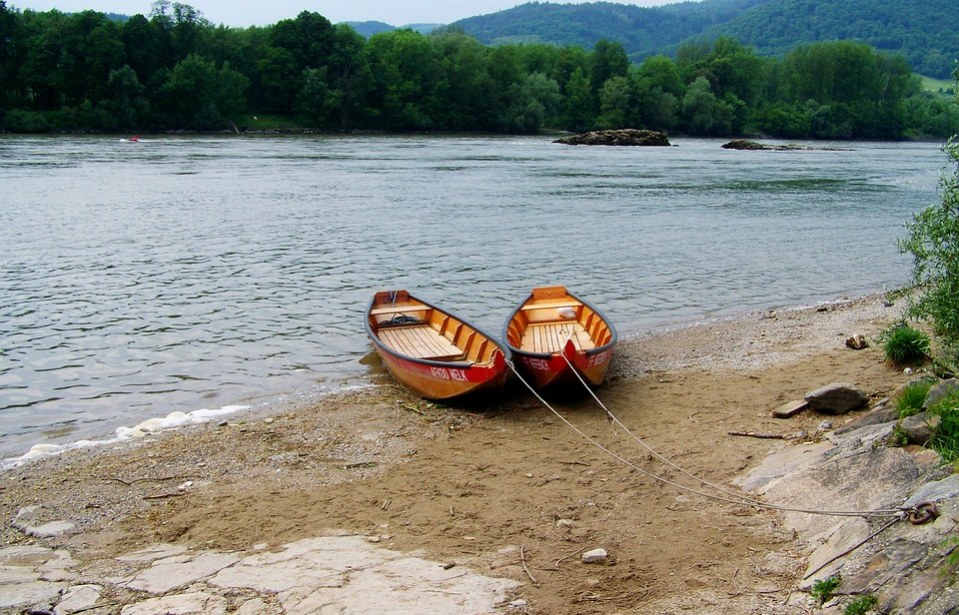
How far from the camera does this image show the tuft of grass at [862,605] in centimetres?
460

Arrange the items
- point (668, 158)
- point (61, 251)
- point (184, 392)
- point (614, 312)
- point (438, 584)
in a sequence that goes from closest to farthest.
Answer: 1. point (438, 584)
2. point (184, 392)
3. point (614, 312)
4. point (61, 251)
5. point (668, 158)

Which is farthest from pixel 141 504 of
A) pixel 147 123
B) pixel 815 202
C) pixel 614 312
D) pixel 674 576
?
pixel 147 123

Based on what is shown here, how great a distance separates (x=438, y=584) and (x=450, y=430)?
412 centimetres

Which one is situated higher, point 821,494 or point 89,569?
point 821,494

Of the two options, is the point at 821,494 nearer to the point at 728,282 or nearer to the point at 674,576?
the point at 674,576

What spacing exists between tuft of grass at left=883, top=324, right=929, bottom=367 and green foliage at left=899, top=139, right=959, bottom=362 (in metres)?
2.44

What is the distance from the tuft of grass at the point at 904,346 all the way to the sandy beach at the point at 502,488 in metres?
0.21

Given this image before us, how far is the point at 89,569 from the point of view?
615 cm

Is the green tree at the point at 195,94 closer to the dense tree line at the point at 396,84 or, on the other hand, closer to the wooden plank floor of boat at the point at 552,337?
the dense tree line at the point at 396,84

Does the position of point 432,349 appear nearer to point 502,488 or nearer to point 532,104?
point 502,488

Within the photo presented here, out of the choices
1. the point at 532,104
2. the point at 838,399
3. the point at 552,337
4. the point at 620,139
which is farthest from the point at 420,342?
the point at 532,104

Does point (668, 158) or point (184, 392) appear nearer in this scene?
point (184, 392)

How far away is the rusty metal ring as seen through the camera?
16.4 ft

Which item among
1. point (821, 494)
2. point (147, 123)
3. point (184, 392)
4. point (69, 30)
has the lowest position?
point (184, 392)
